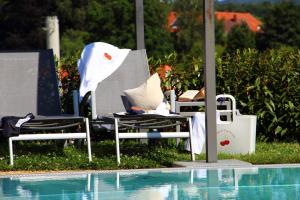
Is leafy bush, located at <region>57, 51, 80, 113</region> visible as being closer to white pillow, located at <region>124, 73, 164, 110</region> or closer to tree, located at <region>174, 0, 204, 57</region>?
white pillow, located at <region>124, 73, 164, 110</region>

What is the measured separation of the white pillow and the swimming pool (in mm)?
1629

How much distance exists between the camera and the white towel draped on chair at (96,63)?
986 cm

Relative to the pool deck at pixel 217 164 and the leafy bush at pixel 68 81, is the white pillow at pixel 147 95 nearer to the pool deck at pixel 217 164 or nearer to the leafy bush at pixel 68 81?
the pool deck at pixel 217 164

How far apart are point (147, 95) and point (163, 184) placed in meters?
2.41

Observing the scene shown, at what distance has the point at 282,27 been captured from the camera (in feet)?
212

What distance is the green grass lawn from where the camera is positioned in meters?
→ 8.38

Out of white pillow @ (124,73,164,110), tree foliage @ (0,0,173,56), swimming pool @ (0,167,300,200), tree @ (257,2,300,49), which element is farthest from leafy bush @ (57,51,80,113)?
tree @ (257,2,300,49)

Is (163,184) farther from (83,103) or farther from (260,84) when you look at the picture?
(260,84)

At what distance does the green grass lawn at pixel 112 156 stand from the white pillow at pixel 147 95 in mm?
491

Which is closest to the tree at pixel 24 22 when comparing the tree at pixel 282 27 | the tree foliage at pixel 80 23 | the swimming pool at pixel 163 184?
the tree foliage at pixel 80 23

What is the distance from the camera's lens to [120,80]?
1006 cm

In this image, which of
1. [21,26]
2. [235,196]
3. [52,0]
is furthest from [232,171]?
[21,26]

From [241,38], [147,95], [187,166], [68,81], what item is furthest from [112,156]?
[241,38]

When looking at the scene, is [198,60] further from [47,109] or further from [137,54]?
[47,109]
